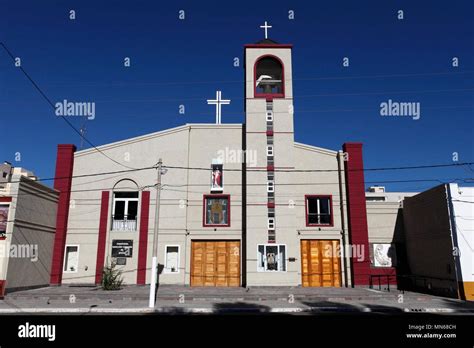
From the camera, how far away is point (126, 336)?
928 centimetres

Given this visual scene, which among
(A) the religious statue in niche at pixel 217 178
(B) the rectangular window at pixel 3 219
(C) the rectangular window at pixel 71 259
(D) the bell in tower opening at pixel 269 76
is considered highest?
(D) the bell in tower opening at pixel 269 76

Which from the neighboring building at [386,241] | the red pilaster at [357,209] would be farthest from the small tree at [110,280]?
the neighboring building at [386,241]

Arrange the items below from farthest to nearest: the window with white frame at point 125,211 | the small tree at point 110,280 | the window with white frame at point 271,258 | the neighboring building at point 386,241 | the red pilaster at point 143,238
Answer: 1. the window with white frame at point 125,211
2. the neighboring building at point 386,241
3. the red pilaster at point 143,238
4. the window with white frame at point 271,258
5. the small tree at point 110,280

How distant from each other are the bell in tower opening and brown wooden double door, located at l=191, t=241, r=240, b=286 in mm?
9575

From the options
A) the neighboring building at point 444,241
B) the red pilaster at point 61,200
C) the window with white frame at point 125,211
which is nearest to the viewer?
the neighboring building at point 444,241

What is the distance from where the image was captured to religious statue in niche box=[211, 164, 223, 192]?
23703mm

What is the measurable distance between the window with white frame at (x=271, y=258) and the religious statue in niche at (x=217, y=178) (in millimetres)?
4433

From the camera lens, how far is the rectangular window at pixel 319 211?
23.5 metres

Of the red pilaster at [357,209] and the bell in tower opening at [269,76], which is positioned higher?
the bell in tower opening at [269,76]

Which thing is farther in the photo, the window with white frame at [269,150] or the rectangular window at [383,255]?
the window with white frame at [269,150]

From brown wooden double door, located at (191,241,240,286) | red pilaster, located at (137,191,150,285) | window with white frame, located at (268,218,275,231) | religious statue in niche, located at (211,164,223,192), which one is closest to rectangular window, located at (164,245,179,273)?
brown wooden double door, located at (191,241,240,286)

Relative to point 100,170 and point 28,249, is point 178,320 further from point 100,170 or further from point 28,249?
point 100,170

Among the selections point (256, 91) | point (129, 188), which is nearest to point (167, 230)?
point (129, 188)

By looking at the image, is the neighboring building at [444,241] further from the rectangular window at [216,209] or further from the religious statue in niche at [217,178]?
the religious statue in niche at [217,178]
